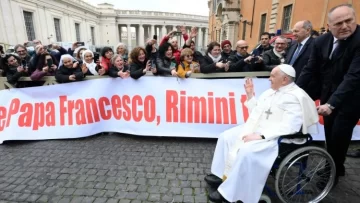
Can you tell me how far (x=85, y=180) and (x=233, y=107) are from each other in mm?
2663

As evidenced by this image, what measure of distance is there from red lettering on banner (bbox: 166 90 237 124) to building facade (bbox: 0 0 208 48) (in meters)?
29.6

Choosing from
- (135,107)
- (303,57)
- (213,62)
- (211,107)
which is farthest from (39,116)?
(303,57)

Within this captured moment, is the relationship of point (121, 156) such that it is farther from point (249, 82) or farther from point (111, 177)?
point (249, 82)

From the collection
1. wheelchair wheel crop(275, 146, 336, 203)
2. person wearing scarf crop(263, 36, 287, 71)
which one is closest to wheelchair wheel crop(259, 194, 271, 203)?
wheelchair wheel crop(275, 146, 336, 203)

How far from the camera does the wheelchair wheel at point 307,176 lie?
7.52 ft

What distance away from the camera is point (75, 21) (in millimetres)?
44969

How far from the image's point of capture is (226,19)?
27516 mm

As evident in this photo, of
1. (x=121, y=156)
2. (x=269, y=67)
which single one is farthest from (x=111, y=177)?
(x=269, y=67)

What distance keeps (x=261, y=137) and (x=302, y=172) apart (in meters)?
0.63

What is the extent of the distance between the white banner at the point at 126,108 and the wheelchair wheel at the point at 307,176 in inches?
63.7

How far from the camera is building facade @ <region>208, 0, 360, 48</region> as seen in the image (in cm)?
1175

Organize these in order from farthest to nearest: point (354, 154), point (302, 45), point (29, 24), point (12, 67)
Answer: point (29, 24) < point (12, 67) < point (302, 45) < point (354, 154)

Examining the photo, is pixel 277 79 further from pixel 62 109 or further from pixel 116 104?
pixel 62 109

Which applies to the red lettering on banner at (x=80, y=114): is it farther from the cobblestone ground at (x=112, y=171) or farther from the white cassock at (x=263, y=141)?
the white cassock at (x=263, y=141)
